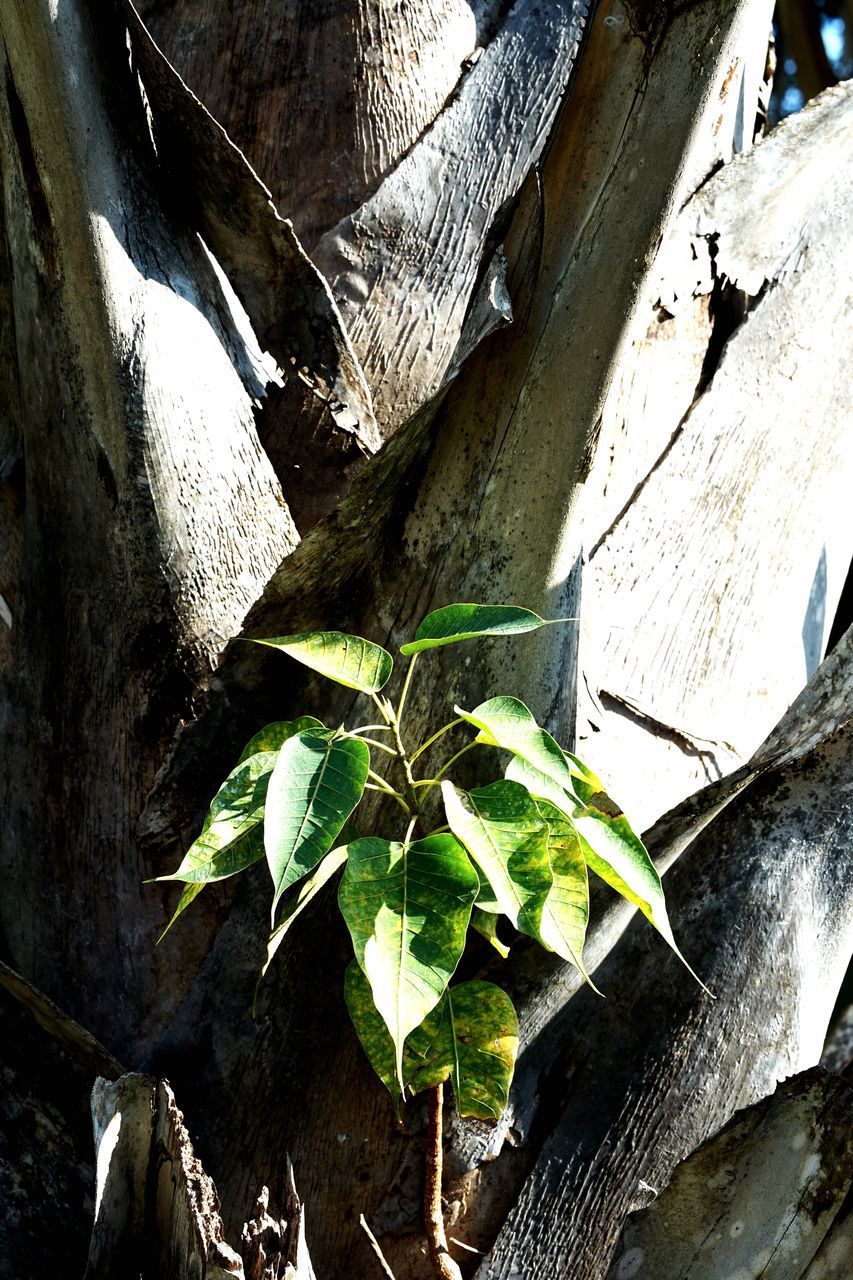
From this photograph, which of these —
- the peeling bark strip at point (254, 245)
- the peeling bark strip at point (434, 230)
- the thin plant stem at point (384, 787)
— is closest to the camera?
the thin plant stem at point (384, 787)

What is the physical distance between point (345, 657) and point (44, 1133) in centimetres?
48

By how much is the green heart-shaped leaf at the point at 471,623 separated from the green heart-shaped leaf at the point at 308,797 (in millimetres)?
89

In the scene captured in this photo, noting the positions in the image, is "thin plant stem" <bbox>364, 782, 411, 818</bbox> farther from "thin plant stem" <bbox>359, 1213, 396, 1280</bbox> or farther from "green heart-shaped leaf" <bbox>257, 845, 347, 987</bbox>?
"thin plant stem" <bbox>359, 1213, 396, 1280</bbox>

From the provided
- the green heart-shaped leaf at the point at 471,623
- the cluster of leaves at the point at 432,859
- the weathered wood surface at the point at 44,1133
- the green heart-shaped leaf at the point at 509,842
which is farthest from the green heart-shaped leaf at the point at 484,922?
the weathered wood surface at the point at 44,1133

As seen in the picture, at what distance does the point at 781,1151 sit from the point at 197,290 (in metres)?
0.89

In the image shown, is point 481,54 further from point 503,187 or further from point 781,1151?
point 781,1151

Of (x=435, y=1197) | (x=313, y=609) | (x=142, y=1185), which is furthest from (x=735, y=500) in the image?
(x=142, y=1185)

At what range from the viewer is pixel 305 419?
1.21 meters

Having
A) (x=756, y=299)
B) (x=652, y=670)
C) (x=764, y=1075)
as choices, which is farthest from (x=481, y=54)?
(x=764, y=1075)

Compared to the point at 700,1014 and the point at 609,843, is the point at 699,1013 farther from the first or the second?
the point at 609,843

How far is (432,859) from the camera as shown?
84 cm

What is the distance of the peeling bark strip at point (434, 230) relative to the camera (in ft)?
4.14

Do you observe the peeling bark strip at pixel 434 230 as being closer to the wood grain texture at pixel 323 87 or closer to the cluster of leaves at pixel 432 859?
the wood grain texture at pixel 323 87

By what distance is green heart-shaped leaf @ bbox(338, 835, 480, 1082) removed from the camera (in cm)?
79
